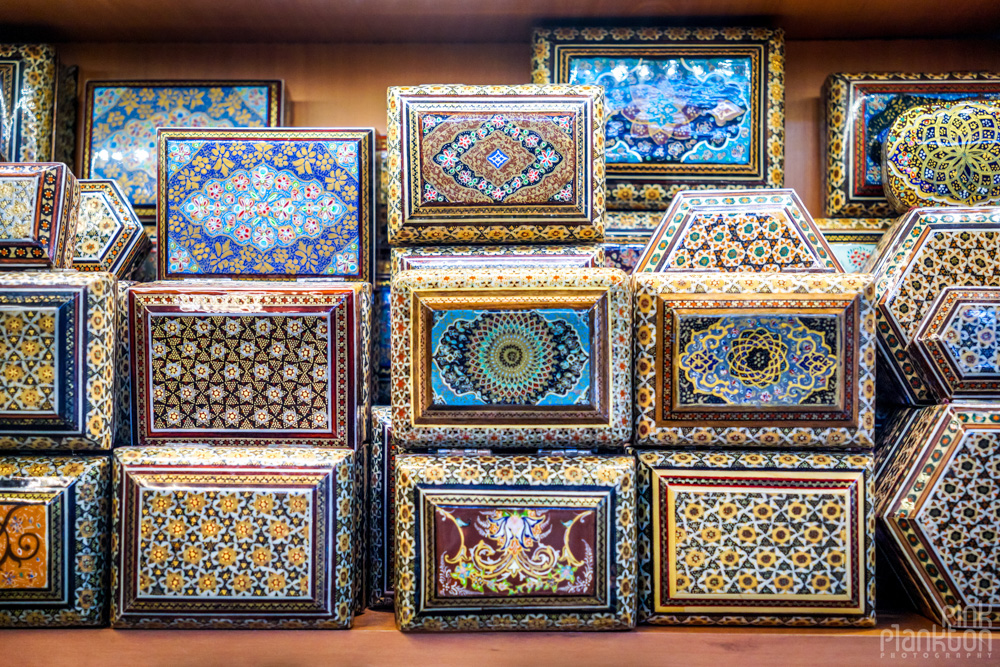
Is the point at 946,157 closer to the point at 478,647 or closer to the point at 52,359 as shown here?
the point at 478,647

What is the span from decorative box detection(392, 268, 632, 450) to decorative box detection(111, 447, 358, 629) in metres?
0.21

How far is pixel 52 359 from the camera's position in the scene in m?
1.07

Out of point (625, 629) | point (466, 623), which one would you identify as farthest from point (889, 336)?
point (466, 623)

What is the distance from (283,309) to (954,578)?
1.10 meters

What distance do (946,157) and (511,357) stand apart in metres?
0.89

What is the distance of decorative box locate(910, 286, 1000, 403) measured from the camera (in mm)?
1123

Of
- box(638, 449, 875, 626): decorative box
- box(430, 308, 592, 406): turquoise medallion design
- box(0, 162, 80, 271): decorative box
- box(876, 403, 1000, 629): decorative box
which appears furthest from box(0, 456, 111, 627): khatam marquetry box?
box(876, 403, 1000, 629): decorative box

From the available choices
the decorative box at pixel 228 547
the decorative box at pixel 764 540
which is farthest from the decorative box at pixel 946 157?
the decorative box at pixel 228 547

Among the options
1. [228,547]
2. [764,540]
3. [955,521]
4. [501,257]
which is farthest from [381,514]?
[955,521]

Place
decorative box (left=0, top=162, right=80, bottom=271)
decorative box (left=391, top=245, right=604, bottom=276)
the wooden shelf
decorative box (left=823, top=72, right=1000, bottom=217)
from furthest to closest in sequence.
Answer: decorative box (left=823, top=72, right=1000, bottom=217) < decorative box (left=391, top=245, right=604, bottom=276) < decorative box (left=0, top=162, right=80, bottom=271) < the wooden shelf

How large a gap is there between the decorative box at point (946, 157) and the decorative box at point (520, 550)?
78 cm

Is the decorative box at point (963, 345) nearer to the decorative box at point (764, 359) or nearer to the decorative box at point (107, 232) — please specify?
the decorative box at point (764, 359)

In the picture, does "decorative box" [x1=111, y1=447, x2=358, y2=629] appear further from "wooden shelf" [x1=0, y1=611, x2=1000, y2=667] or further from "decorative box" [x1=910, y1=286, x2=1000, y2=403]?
"decorative box" [x1=910, y1=286, x2=1000, y2=403]

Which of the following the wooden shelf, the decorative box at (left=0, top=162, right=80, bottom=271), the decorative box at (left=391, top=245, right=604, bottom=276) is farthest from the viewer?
the decorative box at (left=391, top=245, right=604, bottom=276)
